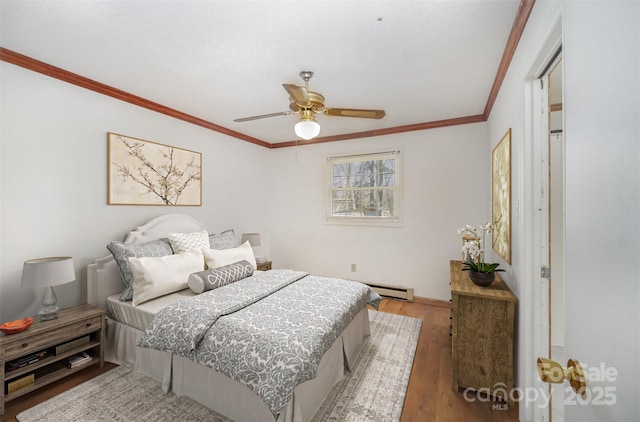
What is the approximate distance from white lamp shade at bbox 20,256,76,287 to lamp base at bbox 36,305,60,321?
0.26 m

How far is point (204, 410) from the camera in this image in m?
1.80

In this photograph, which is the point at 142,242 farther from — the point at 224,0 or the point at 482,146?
the point at 482,146

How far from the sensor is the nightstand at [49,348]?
5.93 ft

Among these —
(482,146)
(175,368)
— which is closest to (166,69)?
(175,368)

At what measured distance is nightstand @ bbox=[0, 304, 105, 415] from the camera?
5.93 ft

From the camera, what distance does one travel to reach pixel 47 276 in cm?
198

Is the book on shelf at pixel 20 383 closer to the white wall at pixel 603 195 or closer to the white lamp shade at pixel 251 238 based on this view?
the white lamp shade at pixel 251 238

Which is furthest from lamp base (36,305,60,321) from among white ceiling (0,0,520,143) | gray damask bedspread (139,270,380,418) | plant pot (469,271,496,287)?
plant pot (469,271,496,287)

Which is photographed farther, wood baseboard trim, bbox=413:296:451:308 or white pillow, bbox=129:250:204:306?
wood baseboard trim, bbox=413:296:451:308

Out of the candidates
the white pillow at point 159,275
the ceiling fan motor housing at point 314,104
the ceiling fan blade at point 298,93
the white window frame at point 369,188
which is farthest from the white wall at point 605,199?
the white window frame at point 369,188

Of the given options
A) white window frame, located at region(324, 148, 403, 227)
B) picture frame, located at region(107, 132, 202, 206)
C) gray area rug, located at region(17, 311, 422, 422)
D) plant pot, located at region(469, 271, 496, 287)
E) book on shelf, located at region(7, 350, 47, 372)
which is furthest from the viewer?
white window frame, located at region(324, 148, 403, 227)

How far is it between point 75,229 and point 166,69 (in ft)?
5.58

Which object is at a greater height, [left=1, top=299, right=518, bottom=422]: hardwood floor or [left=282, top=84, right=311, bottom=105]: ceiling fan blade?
[left=282, top=84, right=311, bottom=105]: ceiling fan blade

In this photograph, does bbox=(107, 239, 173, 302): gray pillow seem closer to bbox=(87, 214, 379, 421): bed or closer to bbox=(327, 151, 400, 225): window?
bbox=(87, 214, 379, 421): bed
